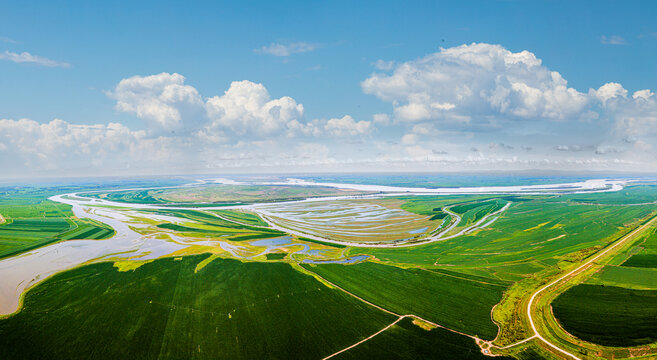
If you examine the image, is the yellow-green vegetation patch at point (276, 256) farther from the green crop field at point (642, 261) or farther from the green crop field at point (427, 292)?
the green crop field at point (642, 261)

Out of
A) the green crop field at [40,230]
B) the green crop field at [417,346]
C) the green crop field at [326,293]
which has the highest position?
the green crop field at [40,230]

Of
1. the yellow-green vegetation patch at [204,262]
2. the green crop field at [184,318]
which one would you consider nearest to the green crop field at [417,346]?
the green crop field at [184,318]

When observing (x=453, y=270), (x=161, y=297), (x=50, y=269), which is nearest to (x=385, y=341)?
(x=453, y=270)

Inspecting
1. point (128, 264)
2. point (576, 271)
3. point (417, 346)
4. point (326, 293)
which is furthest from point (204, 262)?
point (576, 271)

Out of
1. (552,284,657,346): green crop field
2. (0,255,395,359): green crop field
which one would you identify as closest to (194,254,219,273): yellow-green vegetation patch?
(0,255,395,359): green crop field

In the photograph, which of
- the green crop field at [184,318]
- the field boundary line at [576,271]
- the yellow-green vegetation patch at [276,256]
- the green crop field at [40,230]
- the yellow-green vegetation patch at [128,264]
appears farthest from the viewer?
the green crop field at [40,230]

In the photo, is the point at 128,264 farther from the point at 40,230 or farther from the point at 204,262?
the point at 40,230
